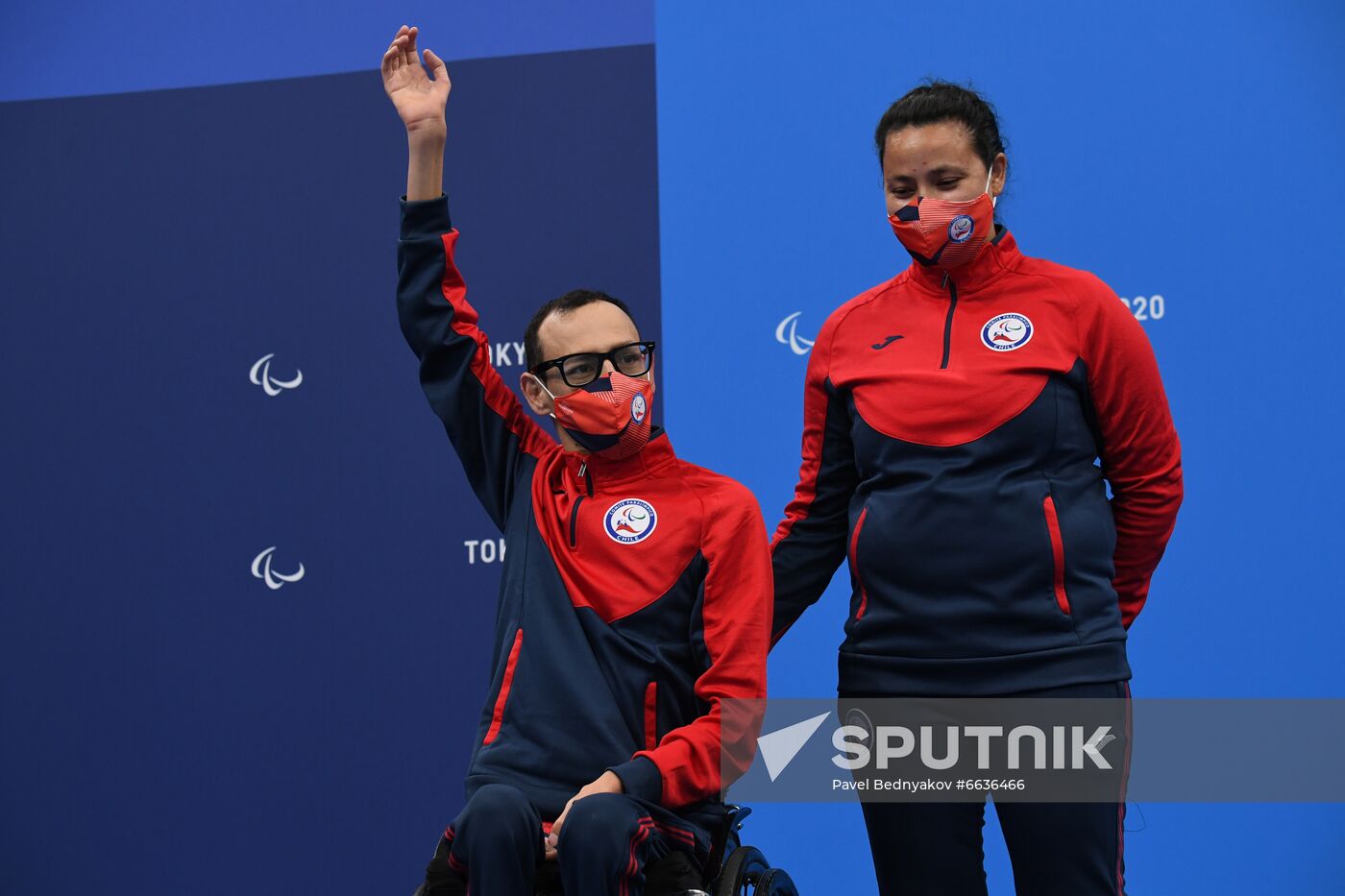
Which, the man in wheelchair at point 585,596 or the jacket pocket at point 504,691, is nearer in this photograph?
the man in wheelchair at point 585,596

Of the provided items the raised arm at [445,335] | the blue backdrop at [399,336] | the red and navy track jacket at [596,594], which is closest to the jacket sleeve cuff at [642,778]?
the red and navy track jacket at [596,594]

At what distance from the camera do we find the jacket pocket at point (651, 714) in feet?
5.66

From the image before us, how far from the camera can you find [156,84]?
10.1 feet

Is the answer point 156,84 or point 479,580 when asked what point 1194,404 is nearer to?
point 479,580

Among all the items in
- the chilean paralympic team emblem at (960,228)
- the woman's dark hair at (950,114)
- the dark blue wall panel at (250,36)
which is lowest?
the chilean paralympic team emblem at (960,228)

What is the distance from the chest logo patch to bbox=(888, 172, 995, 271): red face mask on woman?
0.10 metres

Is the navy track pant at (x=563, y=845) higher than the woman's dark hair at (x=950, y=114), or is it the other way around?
the woman's dark hair at (x=950, y=114)

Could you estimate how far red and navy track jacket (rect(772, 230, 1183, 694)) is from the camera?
66.2 inches

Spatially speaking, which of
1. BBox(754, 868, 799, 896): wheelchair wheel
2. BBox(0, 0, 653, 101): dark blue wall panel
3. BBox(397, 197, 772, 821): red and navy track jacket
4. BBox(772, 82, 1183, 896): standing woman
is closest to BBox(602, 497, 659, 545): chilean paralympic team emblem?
BBox(397, 197, 772, 821): red and navy track jacket

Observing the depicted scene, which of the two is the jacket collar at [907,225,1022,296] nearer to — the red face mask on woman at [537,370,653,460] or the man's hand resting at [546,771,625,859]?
the red face mask on woman at [537,370,653,460]

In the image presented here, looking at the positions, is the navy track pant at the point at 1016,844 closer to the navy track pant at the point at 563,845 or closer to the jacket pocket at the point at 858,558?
the jacket pocket at the point at 858,558

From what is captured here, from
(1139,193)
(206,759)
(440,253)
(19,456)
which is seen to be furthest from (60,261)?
(1139,193)

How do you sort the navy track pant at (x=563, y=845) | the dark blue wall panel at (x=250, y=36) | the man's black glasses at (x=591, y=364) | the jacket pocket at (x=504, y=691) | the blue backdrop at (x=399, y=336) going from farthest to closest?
1. the dark blue wall panel at (x=250, y=36)
2. the blue backdrop at (x=399, y=336)
3. the man's black glasses at (x=591, y=364)
4. the jacket pocket at (x=504, y=691)
5. the navy track pant at (x=563, y=845)

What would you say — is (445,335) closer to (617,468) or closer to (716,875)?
(617,468)
